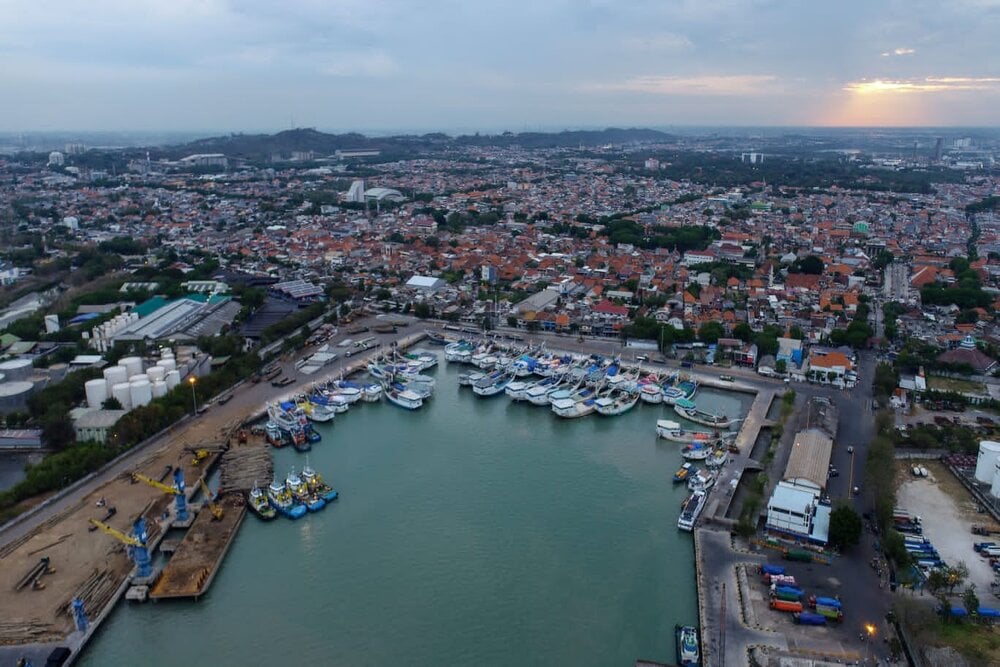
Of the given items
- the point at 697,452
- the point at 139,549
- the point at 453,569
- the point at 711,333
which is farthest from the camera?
the point at 711,333

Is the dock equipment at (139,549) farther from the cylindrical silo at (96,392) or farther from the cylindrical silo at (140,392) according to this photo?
the cylindrical silo at (96,392)

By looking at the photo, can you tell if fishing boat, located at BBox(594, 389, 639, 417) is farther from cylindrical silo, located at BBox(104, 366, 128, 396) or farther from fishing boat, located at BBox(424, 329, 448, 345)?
cylindrical silo, located at BBox(104, 366, 128, 396)

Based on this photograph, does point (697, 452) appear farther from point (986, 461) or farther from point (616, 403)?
point (986, 461)

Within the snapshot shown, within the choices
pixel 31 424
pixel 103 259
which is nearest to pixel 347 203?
pixel 103 259

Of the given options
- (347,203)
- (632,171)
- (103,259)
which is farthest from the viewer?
(632,171)

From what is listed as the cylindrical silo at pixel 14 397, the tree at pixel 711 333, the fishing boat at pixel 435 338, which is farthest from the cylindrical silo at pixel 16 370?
the tree at pixel 711 333

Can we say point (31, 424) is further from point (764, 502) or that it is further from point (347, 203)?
point (347, 203)

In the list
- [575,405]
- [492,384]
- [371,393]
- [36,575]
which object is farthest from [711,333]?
[36,575]
